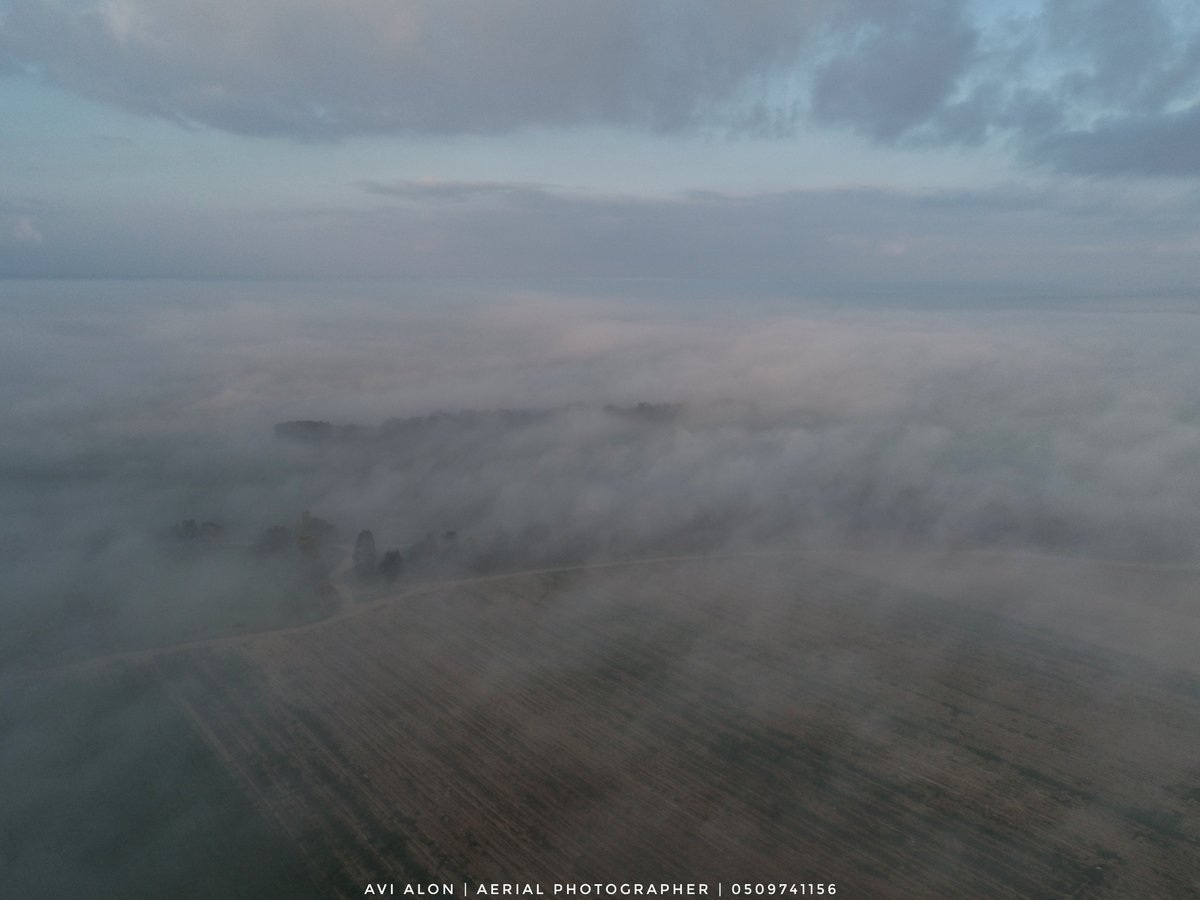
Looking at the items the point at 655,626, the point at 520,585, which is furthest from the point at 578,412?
the point at 655,626

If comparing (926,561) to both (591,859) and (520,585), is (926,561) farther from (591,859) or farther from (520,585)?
(591,859)

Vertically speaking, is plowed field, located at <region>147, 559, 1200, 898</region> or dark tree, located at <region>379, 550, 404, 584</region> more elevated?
plowed field, located at <region>147, 559, 1200, 898</region>

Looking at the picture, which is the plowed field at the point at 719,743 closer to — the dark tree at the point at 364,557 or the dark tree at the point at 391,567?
the dark tree at the point at 391,567

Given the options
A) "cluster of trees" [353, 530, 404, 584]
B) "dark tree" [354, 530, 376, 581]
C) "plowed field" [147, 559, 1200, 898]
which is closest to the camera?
"plowed field" [147, 559, 1200, 898]

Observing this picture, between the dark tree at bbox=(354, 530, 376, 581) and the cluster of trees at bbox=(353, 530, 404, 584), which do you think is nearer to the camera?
the cluster of trees at bbox=(353, 530, 404, 584)

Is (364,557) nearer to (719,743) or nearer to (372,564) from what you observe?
(372,564)

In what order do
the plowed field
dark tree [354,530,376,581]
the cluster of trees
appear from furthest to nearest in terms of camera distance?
dark tree [354,530,376,581]
the cluster of trees
the plowed field

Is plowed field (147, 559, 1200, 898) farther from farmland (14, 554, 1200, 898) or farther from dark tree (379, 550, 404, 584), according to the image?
dark tree (379, 550, 404, 584)

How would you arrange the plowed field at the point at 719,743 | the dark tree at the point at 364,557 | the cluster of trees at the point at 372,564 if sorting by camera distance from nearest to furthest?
the plowed field at the point at 719,743
the cluster of trees at the point at 372,564
the dark tree at the point at 364,557

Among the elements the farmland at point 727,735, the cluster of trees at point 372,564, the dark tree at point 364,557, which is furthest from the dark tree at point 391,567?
the farmland at point 727,735

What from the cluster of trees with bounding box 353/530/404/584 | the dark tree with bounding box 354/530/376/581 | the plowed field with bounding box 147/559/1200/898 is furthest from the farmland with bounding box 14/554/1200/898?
the dark tree with bounding box 354/530/376/581
